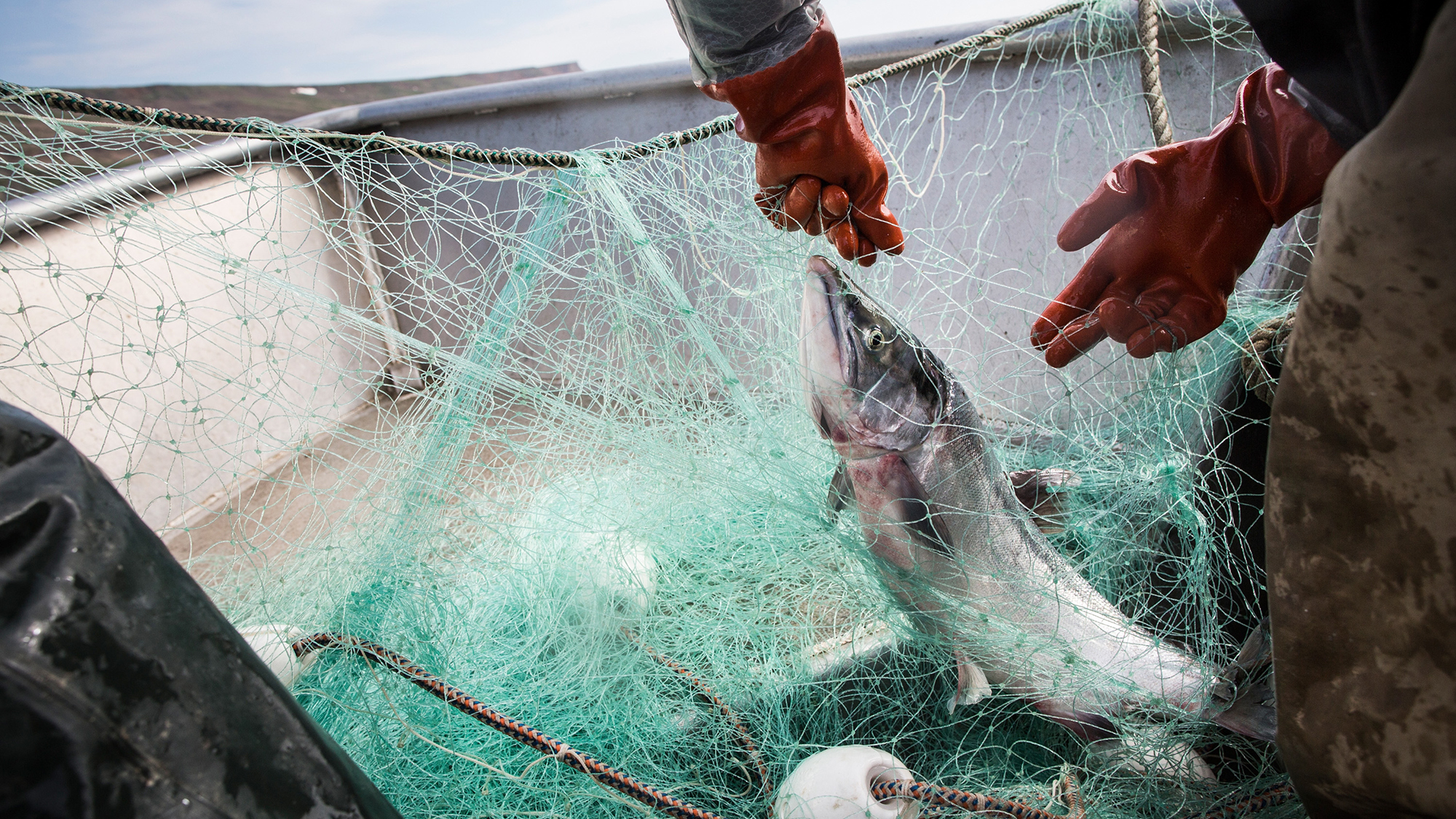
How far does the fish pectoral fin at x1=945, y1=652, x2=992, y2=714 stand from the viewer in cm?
149

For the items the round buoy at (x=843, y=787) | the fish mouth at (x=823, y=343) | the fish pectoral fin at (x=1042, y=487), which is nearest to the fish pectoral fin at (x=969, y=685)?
the round buoy at (x=843, y=787)

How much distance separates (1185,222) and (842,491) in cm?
81

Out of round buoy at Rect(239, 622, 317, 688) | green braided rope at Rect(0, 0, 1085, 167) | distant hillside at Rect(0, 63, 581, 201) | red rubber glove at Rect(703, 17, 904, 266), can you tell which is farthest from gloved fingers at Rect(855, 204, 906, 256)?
distant hillside at Rect(0, 63, 581, 201)

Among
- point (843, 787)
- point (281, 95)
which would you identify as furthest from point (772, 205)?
point (281, 95)

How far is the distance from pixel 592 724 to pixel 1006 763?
817 millimetres

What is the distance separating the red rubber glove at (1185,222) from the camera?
130 cm

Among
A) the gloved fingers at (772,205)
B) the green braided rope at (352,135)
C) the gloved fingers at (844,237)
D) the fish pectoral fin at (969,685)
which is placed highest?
the green braided rope at (352,135)

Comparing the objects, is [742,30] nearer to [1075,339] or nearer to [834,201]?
[834,201]

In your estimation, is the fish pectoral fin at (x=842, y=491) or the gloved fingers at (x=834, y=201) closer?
the gloved fingers at (x=834, y=201)

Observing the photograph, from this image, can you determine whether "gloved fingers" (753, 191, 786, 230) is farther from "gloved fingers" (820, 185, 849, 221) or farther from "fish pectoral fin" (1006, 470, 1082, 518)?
"fish pectoral fin" (1006, 470, 1082, 518)

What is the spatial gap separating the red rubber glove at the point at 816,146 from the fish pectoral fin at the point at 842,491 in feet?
1.42

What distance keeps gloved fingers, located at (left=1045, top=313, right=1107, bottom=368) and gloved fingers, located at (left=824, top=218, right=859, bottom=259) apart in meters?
0.42

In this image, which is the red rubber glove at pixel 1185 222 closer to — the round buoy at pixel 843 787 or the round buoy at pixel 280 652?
the round buoy at pixel 843 787

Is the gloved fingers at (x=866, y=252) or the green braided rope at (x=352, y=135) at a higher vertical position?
the green braided rope at (x=352, y=135)
